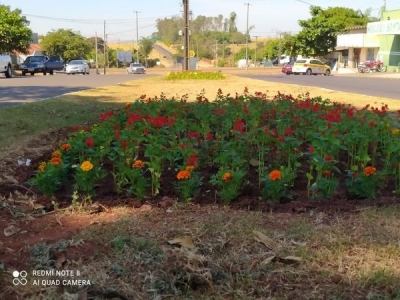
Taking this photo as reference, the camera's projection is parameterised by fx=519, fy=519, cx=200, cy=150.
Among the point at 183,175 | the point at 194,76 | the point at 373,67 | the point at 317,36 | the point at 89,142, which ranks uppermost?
the point at 317,36

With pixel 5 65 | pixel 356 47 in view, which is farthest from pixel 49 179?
pixel 356 47

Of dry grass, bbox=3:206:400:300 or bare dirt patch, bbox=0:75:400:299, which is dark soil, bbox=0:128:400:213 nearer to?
bare dirt patch, bbox=0:75:400:299

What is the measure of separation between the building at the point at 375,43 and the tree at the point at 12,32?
3047 cm

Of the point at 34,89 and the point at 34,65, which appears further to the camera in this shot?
the point at 34,65

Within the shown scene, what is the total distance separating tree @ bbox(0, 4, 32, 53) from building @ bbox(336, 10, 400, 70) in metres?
30.5

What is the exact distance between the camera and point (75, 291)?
2719 mm

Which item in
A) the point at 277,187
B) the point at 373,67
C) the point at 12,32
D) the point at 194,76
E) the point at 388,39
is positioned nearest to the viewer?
the point at 277,187

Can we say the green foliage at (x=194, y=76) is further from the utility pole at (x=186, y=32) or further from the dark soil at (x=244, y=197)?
the dark soil at (x=244, y=197)

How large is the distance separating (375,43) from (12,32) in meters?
33.3

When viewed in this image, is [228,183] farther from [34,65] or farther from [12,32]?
[12,32]

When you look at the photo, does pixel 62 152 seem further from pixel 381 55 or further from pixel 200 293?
pixel 381 55

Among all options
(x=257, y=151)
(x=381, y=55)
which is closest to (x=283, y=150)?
(x=257, y=151)

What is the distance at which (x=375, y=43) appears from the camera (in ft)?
165

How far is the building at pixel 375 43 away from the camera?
44.6m
